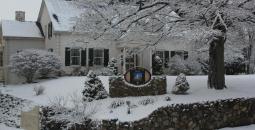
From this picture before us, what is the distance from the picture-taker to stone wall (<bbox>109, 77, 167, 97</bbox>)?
1540cm

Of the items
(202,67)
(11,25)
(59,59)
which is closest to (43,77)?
(59,59)

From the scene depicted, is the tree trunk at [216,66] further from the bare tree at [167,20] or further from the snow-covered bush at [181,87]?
the snow-covered bush at [181,87]

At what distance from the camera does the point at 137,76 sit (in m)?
15.5

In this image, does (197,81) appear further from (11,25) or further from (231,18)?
(11,25)

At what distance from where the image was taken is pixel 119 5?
15.5 meters

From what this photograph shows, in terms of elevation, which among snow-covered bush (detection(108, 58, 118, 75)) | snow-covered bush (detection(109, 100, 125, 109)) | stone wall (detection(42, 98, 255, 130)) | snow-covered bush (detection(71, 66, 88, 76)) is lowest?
stone wall (detection(42, 98, 255, 130))

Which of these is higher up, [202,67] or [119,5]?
[119,5]

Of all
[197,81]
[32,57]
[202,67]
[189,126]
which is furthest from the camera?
[202,67]

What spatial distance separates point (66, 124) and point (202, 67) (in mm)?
18223

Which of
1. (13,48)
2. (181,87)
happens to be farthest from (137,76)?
(13,48)

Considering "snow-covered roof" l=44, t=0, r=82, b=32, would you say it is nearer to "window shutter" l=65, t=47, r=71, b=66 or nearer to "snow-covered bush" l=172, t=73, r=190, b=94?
"window shutter" l=65, t=47, r=71, b=66

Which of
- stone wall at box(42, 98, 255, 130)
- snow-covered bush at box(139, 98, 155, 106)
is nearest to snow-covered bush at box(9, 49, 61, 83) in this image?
snow-covered bush at box(139, 98, 155, 106)

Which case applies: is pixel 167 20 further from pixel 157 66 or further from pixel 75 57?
pixel 75 57

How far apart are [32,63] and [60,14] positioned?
5.22 metres
